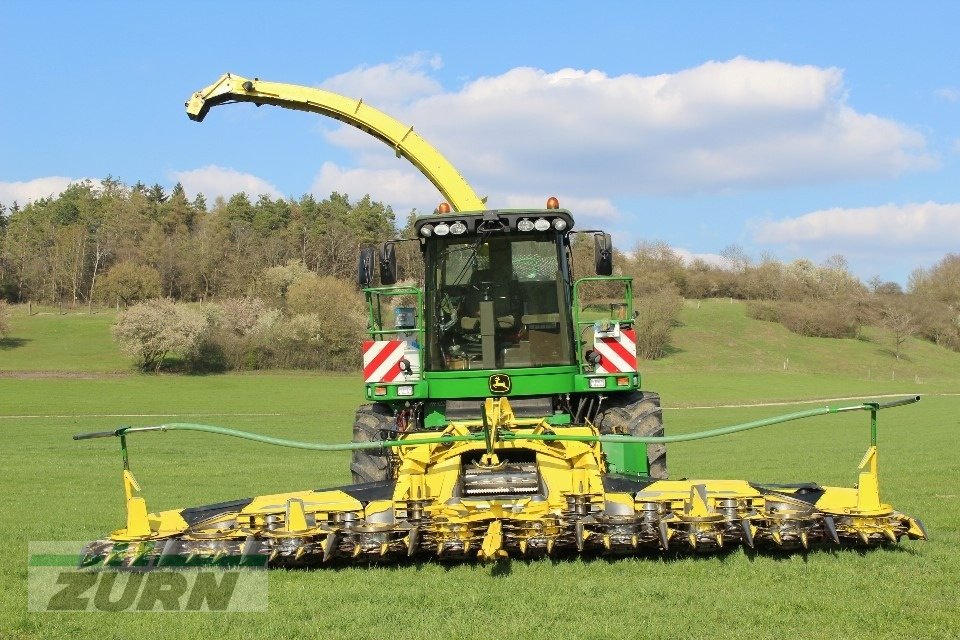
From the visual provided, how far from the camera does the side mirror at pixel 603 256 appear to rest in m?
10.5

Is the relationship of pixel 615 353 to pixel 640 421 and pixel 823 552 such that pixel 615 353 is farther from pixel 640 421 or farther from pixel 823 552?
pixel 823 552

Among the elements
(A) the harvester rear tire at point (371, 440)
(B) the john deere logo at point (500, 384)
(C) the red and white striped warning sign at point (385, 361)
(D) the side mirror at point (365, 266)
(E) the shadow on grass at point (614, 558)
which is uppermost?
(D) the side mirror at point (365, 266)

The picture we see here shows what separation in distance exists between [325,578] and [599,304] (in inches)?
196

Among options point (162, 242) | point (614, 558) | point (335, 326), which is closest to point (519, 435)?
point (614, 558)

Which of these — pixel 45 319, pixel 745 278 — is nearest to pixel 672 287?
pixel 745 278

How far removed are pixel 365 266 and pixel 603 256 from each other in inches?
97.4

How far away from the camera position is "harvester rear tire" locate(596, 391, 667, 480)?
1080 centimetres

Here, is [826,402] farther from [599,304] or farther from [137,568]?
[137,568]

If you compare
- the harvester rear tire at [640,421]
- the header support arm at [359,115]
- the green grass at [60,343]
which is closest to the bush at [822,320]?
the green grass at [60,343]

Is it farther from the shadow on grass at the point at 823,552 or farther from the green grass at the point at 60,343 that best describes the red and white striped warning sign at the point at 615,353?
the green grass at the point at 60,343

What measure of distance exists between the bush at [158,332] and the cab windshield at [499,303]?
63.8 metres

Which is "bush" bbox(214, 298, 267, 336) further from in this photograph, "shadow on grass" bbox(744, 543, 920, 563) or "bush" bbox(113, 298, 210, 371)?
"shadow on grass" bbox(744, 543, 920, 563)

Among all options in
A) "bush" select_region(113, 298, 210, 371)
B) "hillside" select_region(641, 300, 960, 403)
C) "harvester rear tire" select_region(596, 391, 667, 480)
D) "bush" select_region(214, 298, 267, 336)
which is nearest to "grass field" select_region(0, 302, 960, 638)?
"harvester rear tire" select_region(596, 391, 667, 480)

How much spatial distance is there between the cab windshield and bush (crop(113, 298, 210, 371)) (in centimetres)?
6376
